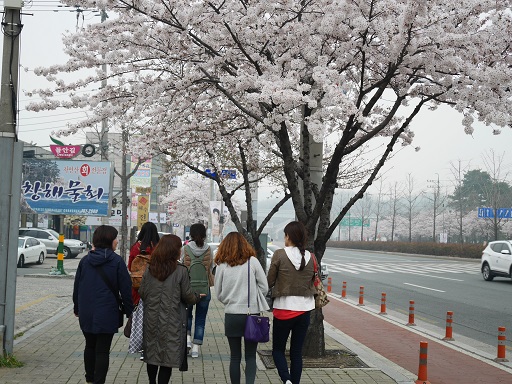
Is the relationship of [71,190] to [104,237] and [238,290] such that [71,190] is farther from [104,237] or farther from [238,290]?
[238,290]

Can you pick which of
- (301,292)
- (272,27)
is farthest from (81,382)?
(272,27)

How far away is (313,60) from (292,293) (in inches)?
147

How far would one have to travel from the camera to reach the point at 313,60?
9.16 m

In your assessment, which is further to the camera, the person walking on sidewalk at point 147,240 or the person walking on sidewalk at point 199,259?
the person walking on sidewalk at point 199,259

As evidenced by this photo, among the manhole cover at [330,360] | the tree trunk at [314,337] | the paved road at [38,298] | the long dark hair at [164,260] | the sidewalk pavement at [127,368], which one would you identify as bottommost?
the paved road at [38,298]

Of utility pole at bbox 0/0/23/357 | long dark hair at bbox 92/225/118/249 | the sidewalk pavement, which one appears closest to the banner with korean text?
the sidewalk pavement

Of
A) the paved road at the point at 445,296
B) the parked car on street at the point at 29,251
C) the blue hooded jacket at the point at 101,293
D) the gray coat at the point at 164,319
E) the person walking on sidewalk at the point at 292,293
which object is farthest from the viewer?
the parked car on street at the point at 29,251

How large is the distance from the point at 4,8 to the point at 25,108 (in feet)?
6.98

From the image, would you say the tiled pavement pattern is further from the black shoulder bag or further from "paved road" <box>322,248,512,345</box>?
"paved road" <box>322,248,512,345</box>

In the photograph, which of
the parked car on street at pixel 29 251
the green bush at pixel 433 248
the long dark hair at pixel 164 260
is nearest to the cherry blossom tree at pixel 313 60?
the long dark hair at pixel 164 260

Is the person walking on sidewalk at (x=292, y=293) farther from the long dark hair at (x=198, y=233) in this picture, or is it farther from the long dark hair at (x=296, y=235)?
the long dark hair at (x=198, y=233)

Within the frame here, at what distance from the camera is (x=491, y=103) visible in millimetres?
8562

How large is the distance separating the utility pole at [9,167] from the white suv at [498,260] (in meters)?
22.4

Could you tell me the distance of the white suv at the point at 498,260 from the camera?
26606 millimetres
